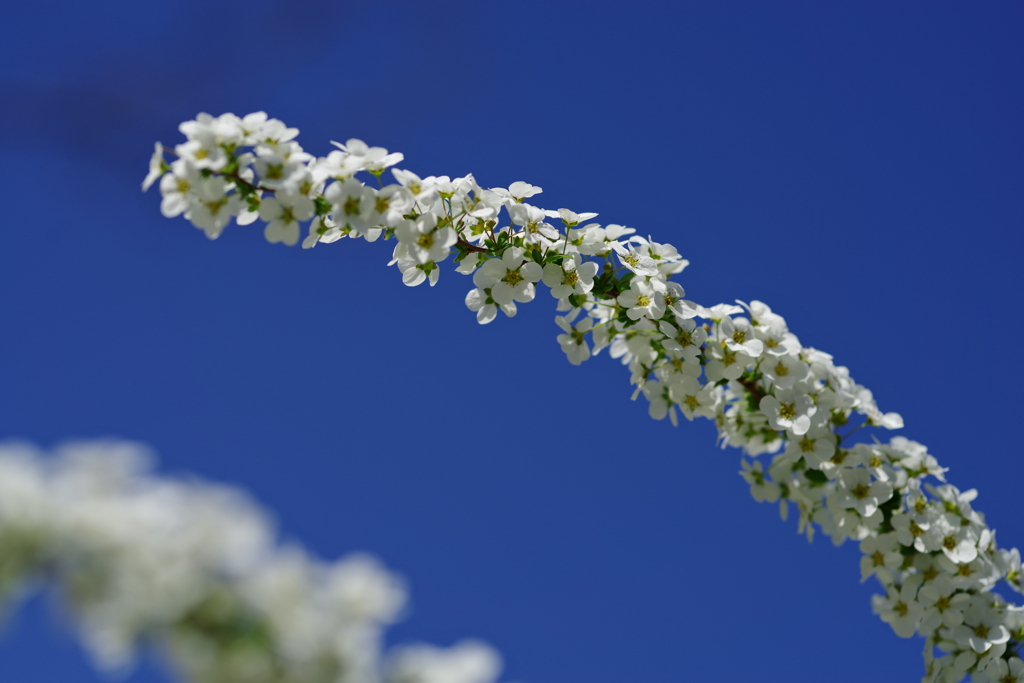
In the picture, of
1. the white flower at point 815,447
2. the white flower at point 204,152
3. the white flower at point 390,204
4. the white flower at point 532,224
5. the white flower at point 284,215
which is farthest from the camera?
the white flower at point 815,447

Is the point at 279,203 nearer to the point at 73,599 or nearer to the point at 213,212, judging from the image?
the point at 213,212

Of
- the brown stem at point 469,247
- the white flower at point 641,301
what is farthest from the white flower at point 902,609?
the brown stem at point 469,247

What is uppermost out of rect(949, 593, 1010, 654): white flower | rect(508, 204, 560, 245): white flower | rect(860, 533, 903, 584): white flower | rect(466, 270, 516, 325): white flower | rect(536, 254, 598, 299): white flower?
rect(508, 204, 560, 245): white flower

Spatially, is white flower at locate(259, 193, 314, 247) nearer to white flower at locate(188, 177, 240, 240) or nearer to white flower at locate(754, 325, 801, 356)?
white flower at locate(188, 177, 240, 240)

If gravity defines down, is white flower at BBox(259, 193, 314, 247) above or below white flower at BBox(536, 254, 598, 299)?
below

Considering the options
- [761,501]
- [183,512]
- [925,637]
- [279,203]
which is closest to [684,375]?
[761,501]

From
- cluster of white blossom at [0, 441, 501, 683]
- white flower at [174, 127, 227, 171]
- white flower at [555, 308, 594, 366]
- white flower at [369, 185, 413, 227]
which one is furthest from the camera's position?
white flower at [555, 308, 594, 366]

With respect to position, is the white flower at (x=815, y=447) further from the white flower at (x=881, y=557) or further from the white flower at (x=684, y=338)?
the white flower at (x=684, y=338)

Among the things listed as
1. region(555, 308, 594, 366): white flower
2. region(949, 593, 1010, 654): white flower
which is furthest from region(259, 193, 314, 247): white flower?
region(949, 593, 1010, 654): white flower
